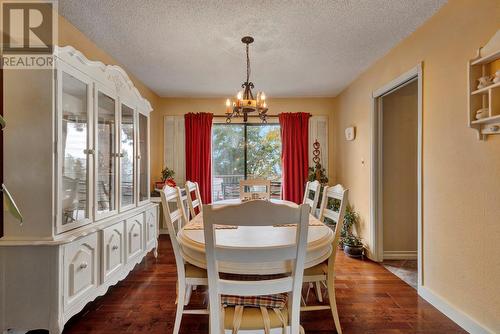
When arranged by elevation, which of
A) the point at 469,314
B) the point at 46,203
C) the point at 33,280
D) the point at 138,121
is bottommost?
the point at 469,314

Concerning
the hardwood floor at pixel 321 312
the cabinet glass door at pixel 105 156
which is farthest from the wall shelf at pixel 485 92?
the cabinet glass door at pixel 105 156

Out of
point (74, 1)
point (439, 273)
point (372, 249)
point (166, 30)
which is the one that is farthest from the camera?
point (372, 249)

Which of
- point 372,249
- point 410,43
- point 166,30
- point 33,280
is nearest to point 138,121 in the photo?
point 166,30

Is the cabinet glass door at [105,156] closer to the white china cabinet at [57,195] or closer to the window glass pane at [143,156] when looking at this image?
the white china cabinet at [57,195]

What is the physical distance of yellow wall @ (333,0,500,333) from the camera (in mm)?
1653

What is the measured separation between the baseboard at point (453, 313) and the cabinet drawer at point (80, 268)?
2.70m

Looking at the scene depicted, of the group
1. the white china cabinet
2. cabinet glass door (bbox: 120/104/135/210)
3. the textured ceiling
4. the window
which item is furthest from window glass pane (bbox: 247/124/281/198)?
the white china cabinet

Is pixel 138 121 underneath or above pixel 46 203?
above

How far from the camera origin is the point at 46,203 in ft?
5.30

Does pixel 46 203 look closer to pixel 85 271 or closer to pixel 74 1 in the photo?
pixel 85 271

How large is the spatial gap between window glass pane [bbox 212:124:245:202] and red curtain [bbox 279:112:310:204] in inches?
29.5

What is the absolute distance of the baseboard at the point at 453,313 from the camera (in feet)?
5.68

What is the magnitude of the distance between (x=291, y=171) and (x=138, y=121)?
2.55 meters

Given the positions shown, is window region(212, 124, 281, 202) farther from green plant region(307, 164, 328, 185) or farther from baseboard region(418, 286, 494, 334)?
baseboard region(418, 286, 494, 334)
